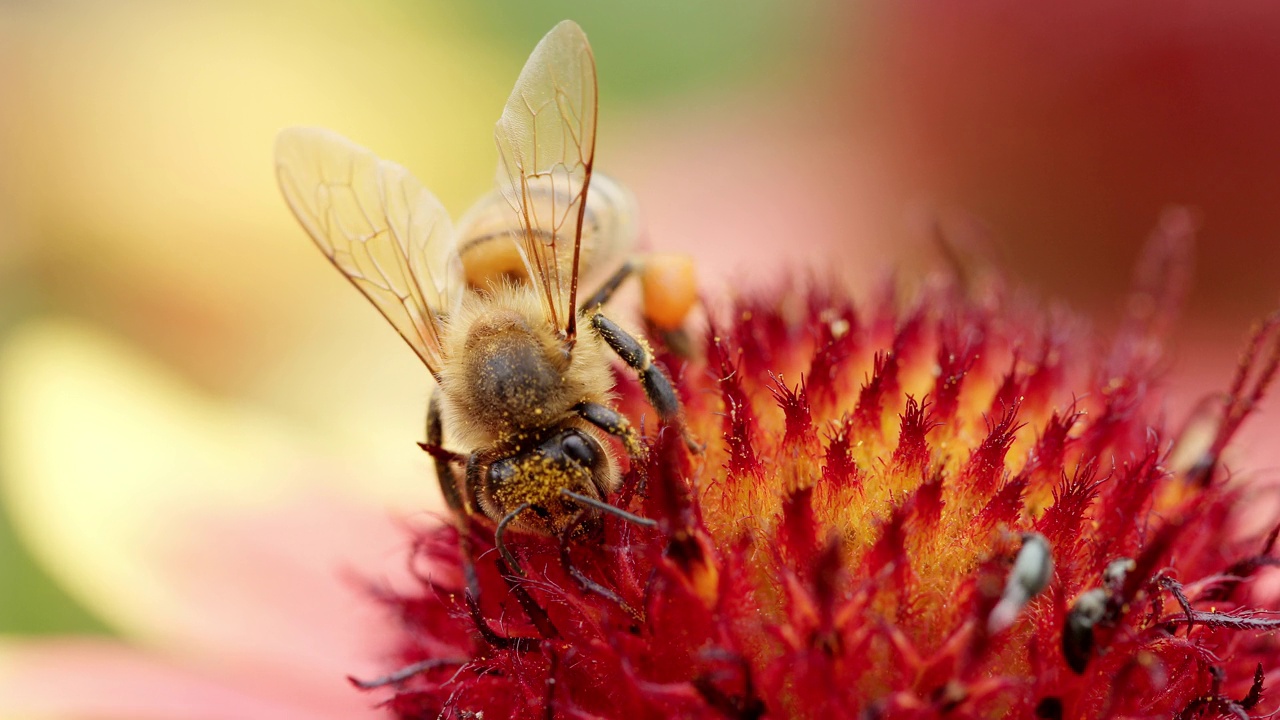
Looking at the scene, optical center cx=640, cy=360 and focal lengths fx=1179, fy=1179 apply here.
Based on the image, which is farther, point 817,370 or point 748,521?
point 817,370

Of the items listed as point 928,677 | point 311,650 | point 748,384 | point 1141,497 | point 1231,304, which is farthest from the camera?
point 1231,304

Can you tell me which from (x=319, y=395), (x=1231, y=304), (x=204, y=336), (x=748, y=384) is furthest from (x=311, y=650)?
(x=1231, y=304)

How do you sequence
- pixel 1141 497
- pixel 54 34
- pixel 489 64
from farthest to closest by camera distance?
pixel 489 64
pixel 54 34
pixel 1141 497

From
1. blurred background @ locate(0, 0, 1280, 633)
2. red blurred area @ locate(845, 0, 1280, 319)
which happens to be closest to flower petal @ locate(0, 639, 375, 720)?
blurred background @ locate(0, 0, 1280, 633)

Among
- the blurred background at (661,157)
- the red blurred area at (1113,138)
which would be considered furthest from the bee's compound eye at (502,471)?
the red blurred area at (1113,138)

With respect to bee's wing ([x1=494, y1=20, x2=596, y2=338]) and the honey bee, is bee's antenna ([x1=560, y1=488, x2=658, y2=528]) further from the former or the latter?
bee's wing ([x1=494, y1=20, x2=596, y2=338])

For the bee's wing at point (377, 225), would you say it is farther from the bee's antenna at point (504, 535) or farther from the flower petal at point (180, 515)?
the flower petal at point (180, 515)

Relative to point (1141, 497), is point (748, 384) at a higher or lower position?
higher

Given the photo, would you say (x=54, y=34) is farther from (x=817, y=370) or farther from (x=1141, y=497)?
(x=1141, y=497)
